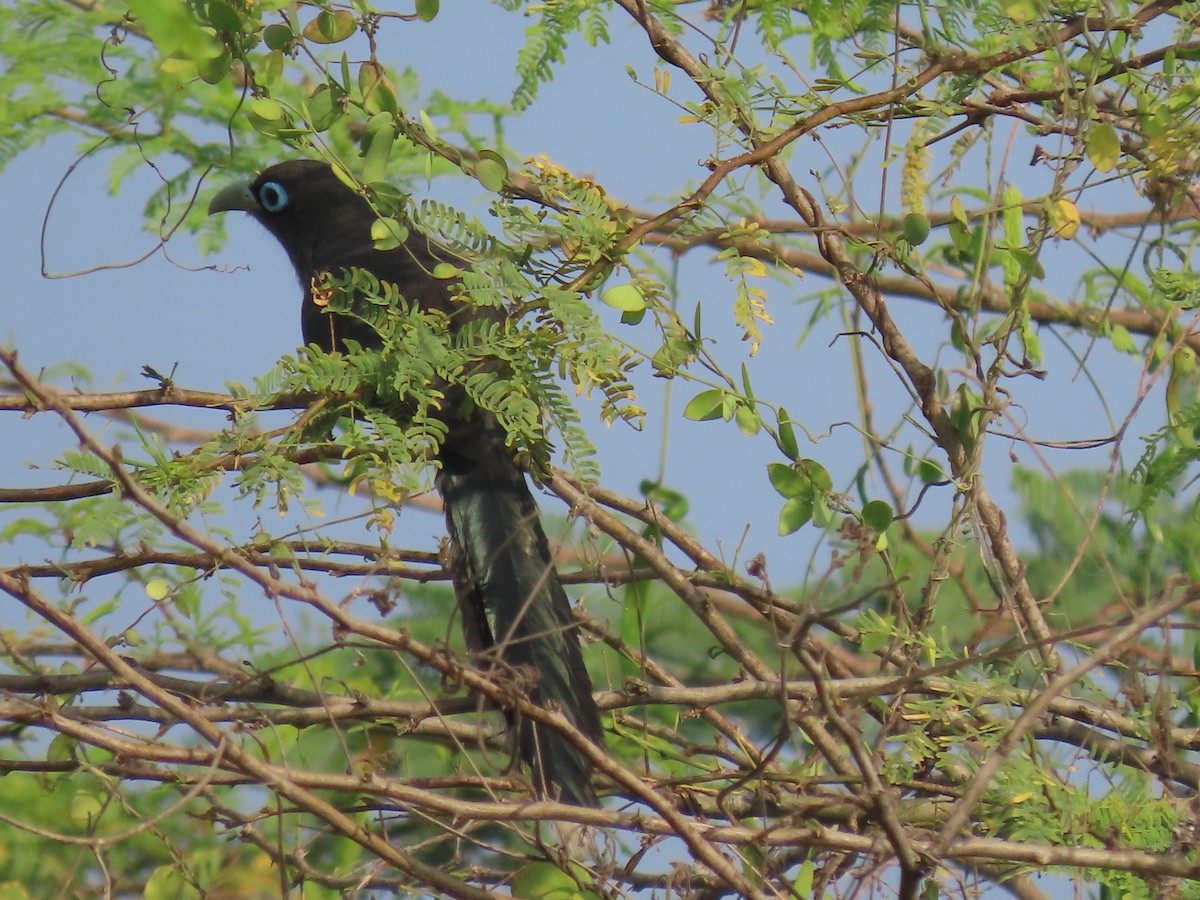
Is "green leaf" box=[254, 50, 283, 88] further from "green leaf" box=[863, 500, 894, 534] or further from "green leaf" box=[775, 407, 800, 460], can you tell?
"green leaf" box=[863, 500, 894, 534]

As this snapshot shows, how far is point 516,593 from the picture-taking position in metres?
2.40

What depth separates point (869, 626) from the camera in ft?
6.84

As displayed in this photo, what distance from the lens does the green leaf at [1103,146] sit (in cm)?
183

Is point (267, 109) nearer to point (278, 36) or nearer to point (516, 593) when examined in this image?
point (278, 36)

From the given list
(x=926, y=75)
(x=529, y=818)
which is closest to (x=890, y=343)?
(x=926, y=75)

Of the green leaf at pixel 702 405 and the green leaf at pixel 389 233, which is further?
the green leaf at pixel 702 405

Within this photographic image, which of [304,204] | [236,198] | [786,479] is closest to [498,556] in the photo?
[786,479]

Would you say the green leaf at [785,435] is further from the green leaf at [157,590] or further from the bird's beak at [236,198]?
the bird's beak at [236,198]

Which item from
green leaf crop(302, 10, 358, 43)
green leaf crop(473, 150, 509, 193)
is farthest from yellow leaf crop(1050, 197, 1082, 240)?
green leaf crop(302, 10, 358, 43)

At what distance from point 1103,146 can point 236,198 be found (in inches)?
103

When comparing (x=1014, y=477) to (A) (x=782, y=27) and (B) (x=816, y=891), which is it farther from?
(B) (x=816, y=891)

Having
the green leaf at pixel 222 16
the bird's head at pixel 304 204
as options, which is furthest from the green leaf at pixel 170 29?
the bird's head at pixel 304 204

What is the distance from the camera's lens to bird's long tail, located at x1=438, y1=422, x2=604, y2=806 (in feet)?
6.91

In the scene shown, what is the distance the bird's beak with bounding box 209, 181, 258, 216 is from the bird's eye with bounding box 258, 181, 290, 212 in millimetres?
53
